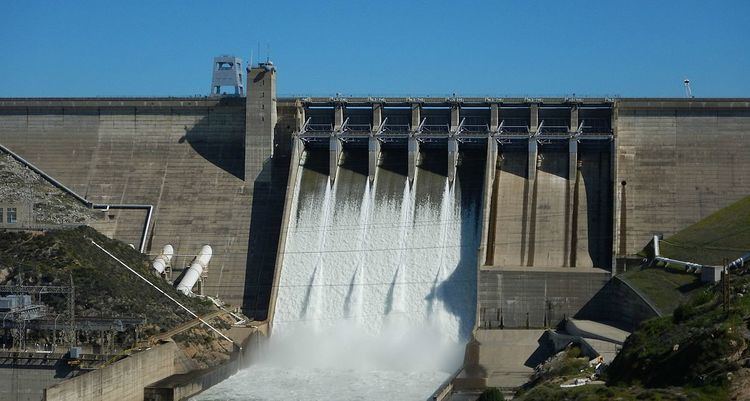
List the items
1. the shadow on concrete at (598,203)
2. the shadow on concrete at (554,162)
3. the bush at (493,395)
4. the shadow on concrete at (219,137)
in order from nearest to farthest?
the bush at (493,395) < the shadow on concrete at (598,203) < the shadow on concrete at (554,162) < the shadow on concrete at (219,137)

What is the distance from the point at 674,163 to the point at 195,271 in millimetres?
21379

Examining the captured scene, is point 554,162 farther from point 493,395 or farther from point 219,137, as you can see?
point 493,395

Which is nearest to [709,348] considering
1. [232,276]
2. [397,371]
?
[397,371]

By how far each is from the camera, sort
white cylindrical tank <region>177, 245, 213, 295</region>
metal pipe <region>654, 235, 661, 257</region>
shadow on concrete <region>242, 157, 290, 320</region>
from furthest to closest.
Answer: shadow on concrete <region>242, 157, 290, 320</region> < white cylindrical tank <region>177, 245, 213, 295</region> < metal pipe <region>654, 235, 661, 257</region>

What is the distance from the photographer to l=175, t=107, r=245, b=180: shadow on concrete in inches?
2378

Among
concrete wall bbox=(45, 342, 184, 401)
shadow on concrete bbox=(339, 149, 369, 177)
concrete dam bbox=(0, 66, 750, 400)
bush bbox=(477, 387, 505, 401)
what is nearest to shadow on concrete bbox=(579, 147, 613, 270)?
concrete dam bbox=(0, 66, 750, 400)

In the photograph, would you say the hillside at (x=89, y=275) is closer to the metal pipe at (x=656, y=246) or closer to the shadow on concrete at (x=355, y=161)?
the shadow on concrete at (x=355, y=161)

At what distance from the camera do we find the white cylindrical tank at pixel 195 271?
178 feet

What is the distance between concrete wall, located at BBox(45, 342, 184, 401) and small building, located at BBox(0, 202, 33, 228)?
33.9ft

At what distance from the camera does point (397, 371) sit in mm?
50750

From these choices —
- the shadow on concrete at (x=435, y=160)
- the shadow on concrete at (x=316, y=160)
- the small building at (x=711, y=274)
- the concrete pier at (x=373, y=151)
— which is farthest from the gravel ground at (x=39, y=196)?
the small building at (x=711, y=274)

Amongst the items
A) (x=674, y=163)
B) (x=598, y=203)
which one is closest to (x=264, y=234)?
(x=598, y=203)

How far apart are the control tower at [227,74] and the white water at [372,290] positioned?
7930 millimetres

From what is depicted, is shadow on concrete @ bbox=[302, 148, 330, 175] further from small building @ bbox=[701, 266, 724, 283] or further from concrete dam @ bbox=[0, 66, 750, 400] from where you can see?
small building @ bbox=[701, 266, 724, 283]
